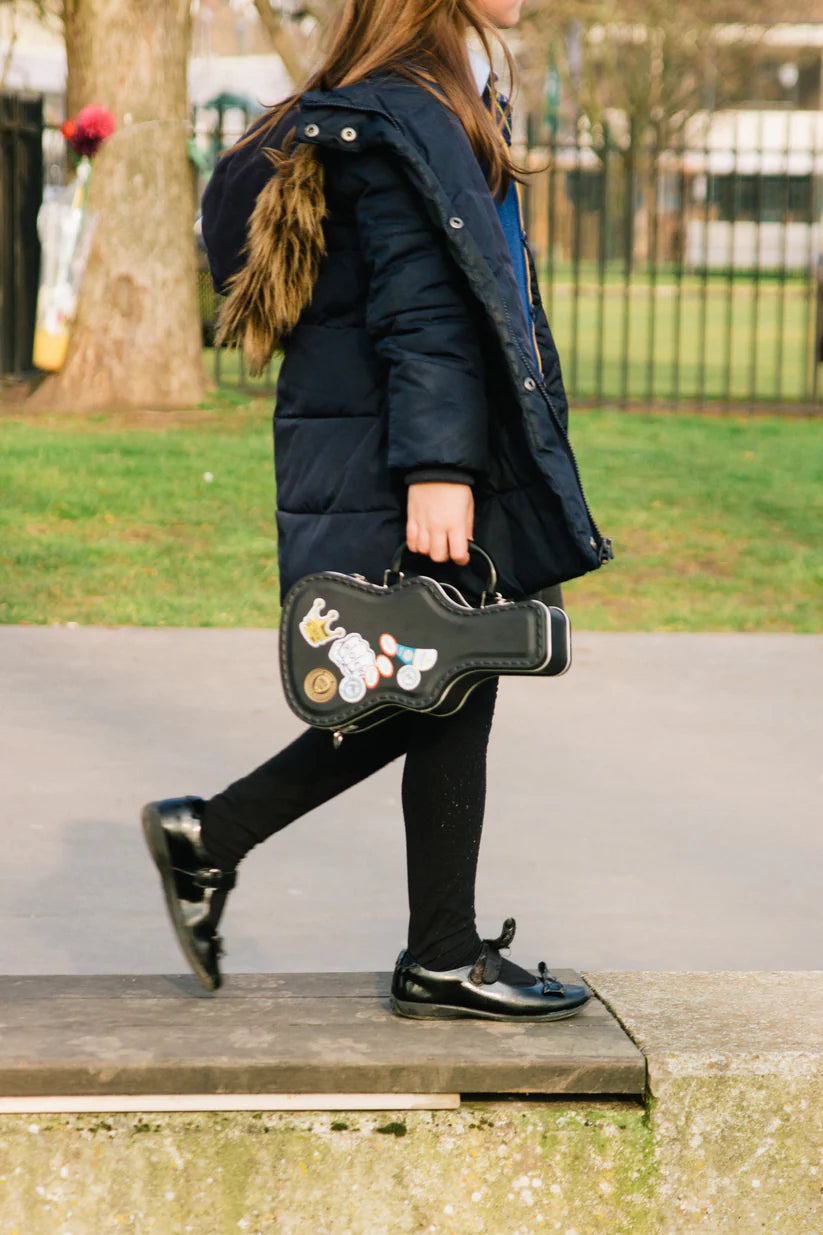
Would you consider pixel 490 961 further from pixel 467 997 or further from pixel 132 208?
pixel 132 208

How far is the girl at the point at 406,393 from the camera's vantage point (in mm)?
2461

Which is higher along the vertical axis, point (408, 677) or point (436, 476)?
point (436, 476)

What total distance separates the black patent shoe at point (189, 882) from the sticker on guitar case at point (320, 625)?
373 millimetres

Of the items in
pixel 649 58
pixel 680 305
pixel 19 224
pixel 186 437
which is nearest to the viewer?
pixel 186 437

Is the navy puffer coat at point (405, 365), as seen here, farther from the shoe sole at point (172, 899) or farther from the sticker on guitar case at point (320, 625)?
the shoe sole at point (172, 899)

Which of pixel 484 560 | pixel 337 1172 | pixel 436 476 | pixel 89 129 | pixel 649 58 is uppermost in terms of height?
pixel 649 58

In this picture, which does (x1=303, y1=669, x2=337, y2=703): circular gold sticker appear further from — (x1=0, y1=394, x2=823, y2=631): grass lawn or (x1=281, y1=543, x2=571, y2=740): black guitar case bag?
(x1=0, y1=394, x2=823, y2=631): grass lawn

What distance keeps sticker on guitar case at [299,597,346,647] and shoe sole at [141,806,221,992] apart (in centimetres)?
40

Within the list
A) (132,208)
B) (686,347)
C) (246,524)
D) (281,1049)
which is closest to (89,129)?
(132,208)

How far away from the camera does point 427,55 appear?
101 inches

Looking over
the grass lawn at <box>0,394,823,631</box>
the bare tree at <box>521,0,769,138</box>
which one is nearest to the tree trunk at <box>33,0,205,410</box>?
the grass lawn at <box>0,394,823,631</box>

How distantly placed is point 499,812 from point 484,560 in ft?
5.99

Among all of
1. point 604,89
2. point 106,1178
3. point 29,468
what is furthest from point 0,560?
point 604,89

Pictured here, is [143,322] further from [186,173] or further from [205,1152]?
[205,1152]
